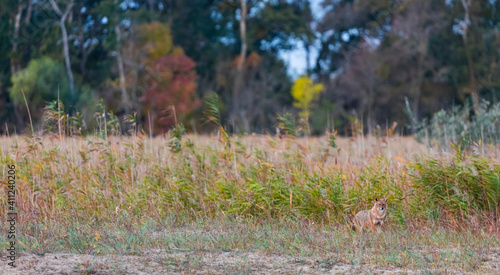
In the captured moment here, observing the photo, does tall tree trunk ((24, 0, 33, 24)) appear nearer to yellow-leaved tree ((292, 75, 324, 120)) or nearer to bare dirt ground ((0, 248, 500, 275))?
yellow-leaved tree ((292, 75, 324, 120))

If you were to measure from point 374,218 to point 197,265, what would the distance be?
2443 millimetres

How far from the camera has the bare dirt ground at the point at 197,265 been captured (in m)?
5.60

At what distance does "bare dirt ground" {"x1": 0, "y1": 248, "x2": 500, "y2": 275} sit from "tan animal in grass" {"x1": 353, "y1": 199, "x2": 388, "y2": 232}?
1.27 meters

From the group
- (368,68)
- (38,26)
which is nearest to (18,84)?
(38,26)

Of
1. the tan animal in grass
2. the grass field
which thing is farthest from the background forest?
the tan animal in grass

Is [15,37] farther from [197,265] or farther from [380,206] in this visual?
[197,265]

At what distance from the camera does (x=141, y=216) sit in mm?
8219

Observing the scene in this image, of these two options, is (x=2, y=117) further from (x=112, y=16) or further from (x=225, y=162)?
(x=225, y=162)

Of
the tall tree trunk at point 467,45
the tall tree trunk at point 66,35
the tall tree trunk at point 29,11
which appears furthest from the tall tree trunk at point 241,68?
the tall tree trunk at point 467,45

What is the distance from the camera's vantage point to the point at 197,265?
19.0 feet

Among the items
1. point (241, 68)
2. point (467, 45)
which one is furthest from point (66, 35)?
point (467, 45)

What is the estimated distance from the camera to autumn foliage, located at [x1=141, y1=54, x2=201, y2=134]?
3500cm

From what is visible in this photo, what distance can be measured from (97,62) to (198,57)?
909cm

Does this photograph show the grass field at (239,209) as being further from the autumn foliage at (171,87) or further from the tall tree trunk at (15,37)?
the tall tree trunk at (15,37)
